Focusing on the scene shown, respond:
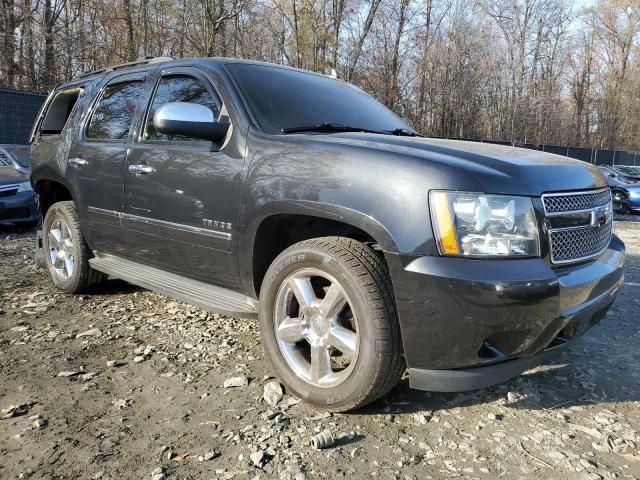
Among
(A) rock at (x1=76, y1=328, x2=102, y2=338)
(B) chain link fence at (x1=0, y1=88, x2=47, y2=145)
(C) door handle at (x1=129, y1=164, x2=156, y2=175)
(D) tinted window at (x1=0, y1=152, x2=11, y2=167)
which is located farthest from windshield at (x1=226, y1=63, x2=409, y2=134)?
(B) chain link fence at (x1=0, y1=88, x2=47, y2=145)

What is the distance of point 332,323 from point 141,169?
71.1 inches

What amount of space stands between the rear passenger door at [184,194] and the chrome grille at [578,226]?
1641mm

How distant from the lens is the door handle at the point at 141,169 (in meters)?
3.48

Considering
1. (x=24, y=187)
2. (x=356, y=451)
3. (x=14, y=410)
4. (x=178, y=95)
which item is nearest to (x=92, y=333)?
(x=14, y=410)

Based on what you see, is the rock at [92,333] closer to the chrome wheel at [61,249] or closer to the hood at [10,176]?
the chrome wheel at [61,249]

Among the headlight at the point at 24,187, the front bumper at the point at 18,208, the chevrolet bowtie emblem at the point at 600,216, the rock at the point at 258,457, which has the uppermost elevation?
the chevrolet bowtie emblem at the point at 600,216

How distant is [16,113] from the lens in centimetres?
1312

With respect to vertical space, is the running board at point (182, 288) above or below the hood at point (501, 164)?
below

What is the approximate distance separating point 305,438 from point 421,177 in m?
1.32

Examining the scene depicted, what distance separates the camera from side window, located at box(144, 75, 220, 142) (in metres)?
3.35

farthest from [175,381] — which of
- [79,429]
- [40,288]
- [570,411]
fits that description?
[40,288]

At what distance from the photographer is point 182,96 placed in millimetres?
3541

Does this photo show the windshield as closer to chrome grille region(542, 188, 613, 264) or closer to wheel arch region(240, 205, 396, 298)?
wheel arch region(240, 205, 396, 298)

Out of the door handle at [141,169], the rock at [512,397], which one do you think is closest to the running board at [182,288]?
the door handle at [141,169]
